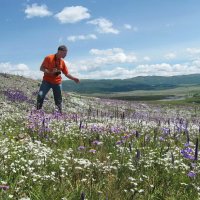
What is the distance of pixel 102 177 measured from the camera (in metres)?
6.60

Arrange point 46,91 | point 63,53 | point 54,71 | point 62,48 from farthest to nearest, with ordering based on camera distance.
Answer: point 46,91 → point 54,71 → point 63,53 → point 62,48

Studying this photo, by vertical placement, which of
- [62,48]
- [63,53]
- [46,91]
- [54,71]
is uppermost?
[62,48]

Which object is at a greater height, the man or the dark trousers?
the man

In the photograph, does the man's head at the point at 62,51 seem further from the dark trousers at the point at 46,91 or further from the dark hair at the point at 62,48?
the dark trousers at the point at 46,91

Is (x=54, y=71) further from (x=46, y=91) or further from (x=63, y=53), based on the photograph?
(x=46, y=91)

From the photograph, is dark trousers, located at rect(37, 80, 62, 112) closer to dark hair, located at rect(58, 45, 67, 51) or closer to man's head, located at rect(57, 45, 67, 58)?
man's head, located at rect(57, 45, 67, 58)

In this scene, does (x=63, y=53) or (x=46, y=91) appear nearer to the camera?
(x=63, y=53)

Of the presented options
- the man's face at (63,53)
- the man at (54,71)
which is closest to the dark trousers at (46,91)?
the man at (54,71)

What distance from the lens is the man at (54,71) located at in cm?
1648

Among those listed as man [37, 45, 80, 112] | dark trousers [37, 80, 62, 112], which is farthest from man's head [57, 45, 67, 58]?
dark trousers [37, 80, 62, 112]

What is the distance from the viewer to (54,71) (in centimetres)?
1662

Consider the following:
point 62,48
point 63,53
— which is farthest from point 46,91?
point 62,48

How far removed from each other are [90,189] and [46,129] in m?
5.18

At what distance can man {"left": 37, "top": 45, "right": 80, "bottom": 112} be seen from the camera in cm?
1648
